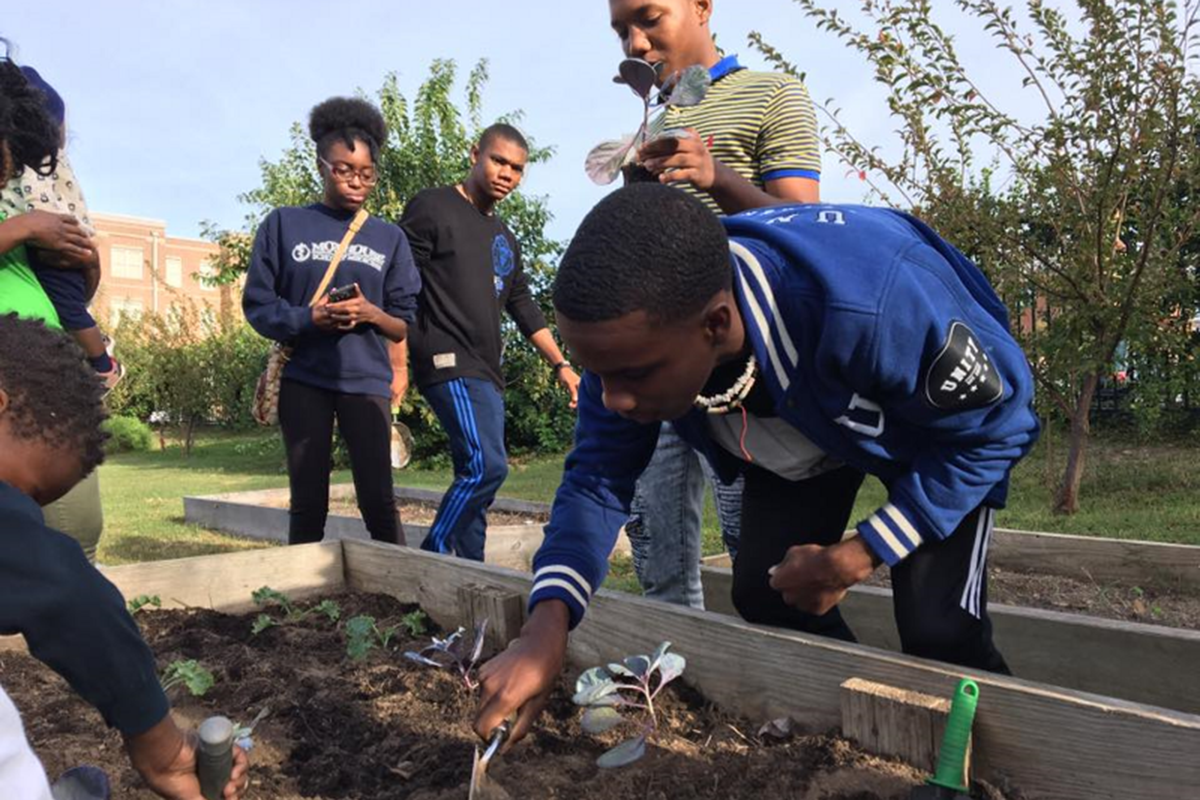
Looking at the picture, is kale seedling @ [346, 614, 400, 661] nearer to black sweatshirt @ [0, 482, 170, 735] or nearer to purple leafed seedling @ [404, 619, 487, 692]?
purple leafed seedling @ [404, 619, 487, 692]

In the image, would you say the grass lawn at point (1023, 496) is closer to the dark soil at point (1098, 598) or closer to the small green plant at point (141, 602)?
the dark soil at point (1098, 598)

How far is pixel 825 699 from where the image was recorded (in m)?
2.00

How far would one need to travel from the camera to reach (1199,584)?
368 centimetres

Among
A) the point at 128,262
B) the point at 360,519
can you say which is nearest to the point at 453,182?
the point at 360,519

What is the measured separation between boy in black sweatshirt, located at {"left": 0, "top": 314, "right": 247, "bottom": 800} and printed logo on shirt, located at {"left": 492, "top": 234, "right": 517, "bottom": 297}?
273 cm

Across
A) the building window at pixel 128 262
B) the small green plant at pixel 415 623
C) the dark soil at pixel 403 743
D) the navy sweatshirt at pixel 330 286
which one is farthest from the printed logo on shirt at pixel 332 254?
the building window at pixel 128 262

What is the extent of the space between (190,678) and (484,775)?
1.06m

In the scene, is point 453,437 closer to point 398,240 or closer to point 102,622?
point 398,240

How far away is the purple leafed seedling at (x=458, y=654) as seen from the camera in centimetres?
244

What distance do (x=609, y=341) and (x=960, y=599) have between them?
1016 millimetres

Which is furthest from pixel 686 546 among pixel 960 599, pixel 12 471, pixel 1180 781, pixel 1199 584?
pixel 1199 584

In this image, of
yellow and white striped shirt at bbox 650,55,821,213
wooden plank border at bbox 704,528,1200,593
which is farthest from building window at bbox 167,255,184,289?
yellow and white striped shirt at bbox 650,55,821,213

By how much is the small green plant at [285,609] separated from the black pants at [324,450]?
19.8 inches

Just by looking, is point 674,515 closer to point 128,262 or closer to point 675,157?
point 675,157
